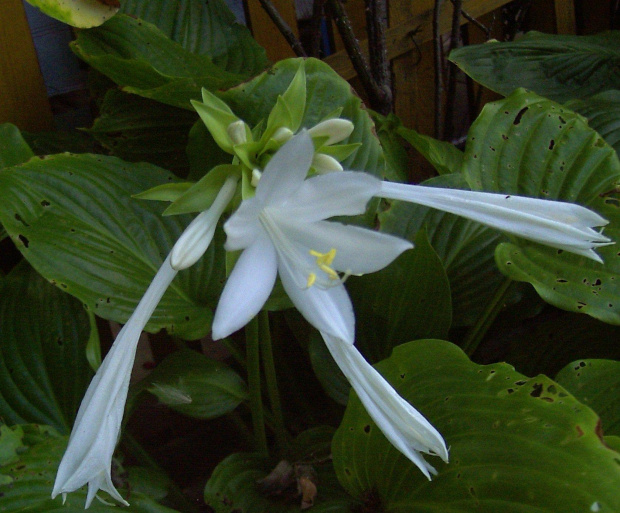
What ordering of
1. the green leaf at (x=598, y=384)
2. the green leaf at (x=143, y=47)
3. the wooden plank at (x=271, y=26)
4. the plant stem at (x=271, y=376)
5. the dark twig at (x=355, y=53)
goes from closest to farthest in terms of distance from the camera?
1. the green leaf at (x=598, y=384)
2. the plant stem at (x=271, y=376)
3. the green leaf at (x=143, y=47)
4. the dark twig at (x=355, y=53)
5. the wooden plank at (x=271, y=26)

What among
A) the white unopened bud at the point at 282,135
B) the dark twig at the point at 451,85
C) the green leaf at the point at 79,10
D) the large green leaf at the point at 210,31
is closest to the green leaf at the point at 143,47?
the green leaf at the point at 79,10

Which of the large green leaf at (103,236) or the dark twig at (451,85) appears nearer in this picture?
the large green leaf at (103,236)

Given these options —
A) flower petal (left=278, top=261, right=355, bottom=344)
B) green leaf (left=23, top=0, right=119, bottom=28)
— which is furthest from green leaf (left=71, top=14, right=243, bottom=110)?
flower petal (left=278, top=261, right=355, bottom=344)

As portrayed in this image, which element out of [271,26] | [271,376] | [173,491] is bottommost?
[173,491]

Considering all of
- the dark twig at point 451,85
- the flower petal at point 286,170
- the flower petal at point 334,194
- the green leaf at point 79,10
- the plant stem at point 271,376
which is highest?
the green leaf at point 79,10

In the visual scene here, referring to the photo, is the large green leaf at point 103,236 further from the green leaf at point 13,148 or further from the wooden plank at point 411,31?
the wooden plank at point 411,31

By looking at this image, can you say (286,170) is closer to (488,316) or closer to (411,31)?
(488,316)

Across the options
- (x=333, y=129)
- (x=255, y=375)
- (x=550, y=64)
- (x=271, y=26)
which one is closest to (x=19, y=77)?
(x=271, y=26)
